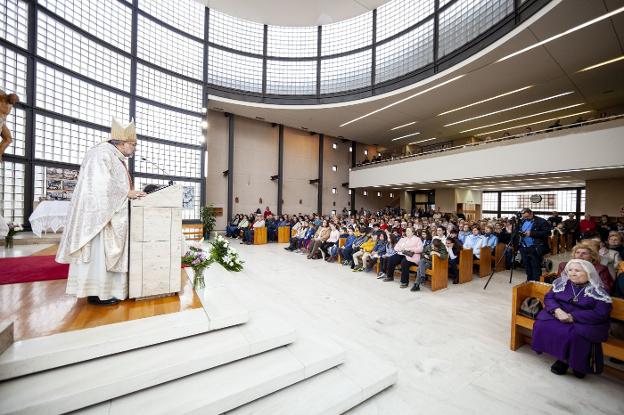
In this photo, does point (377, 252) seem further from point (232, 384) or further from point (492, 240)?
point (232, 384)

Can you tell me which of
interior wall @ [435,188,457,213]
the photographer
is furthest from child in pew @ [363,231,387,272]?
interior wall @ [435,188,457,213]

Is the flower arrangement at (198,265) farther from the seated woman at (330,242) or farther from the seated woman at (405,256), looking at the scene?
the seated woman at (330,242)

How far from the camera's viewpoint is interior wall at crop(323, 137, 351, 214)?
18281mm

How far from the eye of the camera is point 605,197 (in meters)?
11.0

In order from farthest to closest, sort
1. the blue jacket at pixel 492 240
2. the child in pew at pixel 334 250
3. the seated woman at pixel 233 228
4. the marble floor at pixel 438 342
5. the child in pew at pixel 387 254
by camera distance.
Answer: the seated woman at pixel 233 228
the child in pew at pixel 334 250
the blue jacket at pixel 492 240
the child in pew at pixel 387 254
the marble floor at pixel 438 342

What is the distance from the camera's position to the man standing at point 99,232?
2.43m

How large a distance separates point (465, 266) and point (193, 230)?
10.4 metres

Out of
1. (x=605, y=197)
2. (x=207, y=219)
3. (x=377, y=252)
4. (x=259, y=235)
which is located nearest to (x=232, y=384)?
(x=377, y=252)

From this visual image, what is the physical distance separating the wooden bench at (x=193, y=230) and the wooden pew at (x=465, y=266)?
396 inches

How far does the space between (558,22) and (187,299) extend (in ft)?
33.2

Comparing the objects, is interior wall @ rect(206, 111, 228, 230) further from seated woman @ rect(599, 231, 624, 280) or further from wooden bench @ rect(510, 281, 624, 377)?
seated woman @ rect(599, 231, 624, 280)

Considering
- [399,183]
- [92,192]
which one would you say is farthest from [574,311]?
[399,183]

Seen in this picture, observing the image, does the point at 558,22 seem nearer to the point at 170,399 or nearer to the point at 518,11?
the point at 518,11

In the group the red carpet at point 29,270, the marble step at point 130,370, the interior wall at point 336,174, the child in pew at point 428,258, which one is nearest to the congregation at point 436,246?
the child in pew at point 428,258
